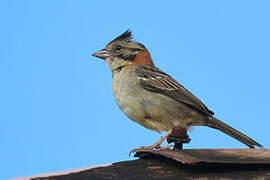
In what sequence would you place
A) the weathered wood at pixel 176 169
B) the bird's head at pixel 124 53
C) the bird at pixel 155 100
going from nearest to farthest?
the weathered wood at pixel 176 169 → the bird at pixel 155 100 → the bird's head at pixel 124 53

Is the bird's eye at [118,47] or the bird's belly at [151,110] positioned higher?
the bird's eye at [118,47]

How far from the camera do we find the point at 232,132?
564 centimetres

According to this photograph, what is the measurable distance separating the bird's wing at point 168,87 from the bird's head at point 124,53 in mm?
350

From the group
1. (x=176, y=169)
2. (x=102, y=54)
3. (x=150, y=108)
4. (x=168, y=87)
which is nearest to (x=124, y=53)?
(x=102, y=54)

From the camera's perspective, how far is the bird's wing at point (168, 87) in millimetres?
5749

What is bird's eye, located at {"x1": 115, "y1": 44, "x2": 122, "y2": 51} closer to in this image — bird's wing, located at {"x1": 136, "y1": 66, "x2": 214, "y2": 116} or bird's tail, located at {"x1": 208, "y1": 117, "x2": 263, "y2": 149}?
→ bird's wing, located at {"x1": 136, "y1": 66, "x2": 214, "y2": 116}

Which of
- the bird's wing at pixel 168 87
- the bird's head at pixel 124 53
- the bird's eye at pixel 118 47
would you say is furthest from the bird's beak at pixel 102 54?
the bird's wing at pixel 168 87

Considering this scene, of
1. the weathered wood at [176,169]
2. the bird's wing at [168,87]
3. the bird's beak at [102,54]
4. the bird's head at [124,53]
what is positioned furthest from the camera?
the bird's beak at [102,54]

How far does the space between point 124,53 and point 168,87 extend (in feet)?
3.21

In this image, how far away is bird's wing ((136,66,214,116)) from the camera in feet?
18.9

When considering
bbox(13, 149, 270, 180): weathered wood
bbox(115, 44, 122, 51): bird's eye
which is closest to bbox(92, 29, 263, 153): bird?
bbox(115, 44, 122, 51): bird's eye

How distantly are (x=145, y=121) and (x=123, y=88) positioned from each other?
53 cm

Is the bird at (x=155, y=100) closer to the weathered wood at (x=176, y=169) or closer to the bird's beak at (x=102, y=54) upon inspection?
the bird's beak at (x=102, y=54)

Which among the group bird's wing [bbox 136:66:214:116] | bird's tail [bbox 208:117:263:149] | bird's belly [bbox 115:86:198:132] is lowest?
bird's tail [bbox 208:117:263:149]
